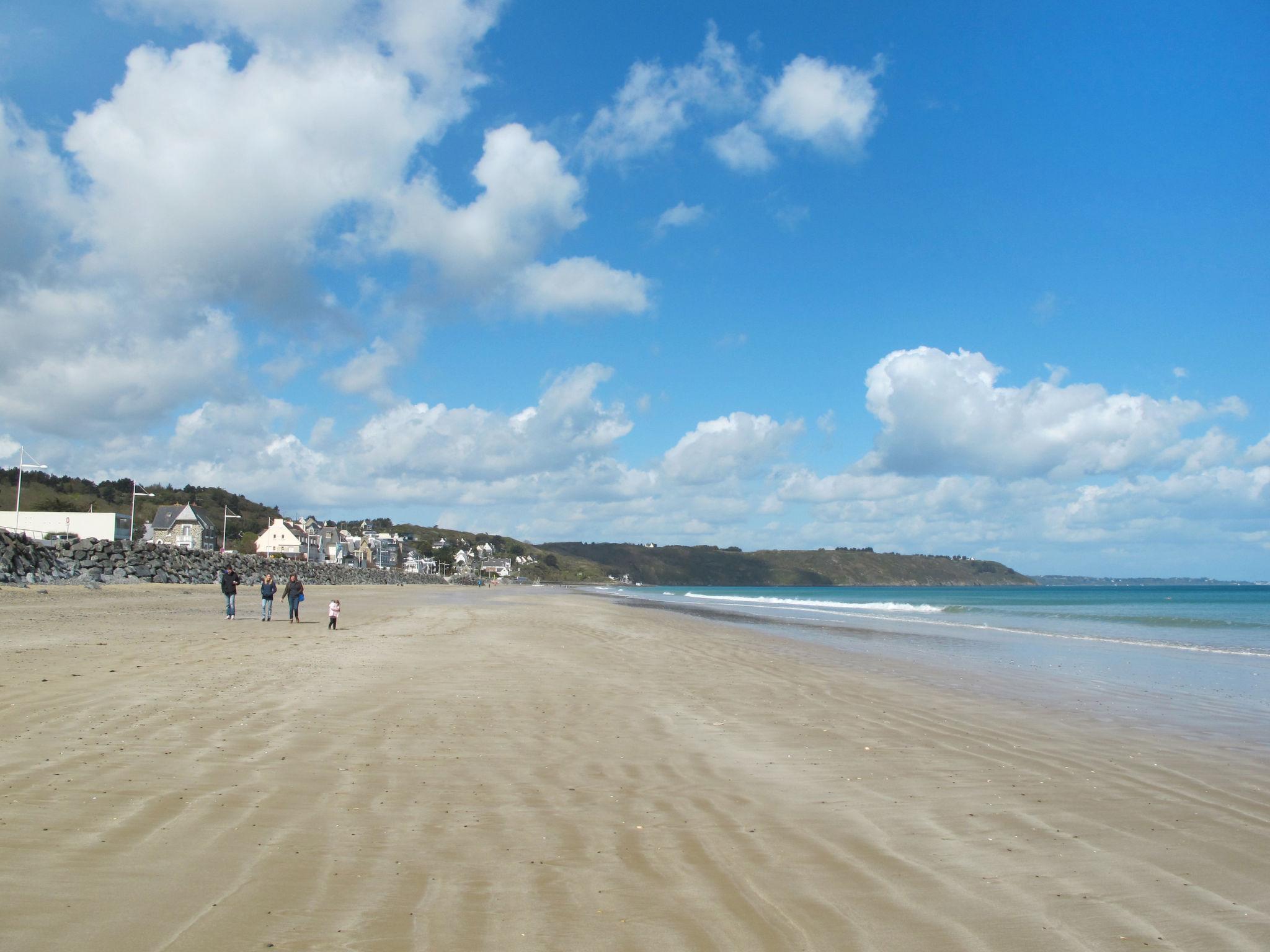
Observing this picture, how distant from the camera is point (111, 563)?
50594 millimetres

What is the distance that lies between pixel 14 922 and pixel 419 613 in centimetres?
3348

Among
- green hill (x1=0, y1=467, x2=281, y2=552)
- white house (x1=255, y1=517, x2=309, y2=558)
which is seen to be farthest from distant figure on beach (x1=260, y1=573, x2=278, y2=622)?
white house (x1=255, y1=517, x2=309, y2=558)

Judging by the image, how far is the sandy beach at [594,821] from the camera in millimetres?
4469

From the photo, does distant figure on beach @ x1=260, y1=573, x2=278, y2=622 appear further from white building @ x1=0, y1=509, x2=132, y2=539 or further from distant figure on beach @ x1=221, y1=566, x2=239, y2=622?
white building @ x1=0, y1=509, x2=132, y2=539

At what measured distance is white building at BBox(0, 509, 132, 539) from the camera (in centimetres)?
6366

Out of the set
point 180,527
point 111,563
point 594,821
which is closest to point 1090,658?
point 594,821

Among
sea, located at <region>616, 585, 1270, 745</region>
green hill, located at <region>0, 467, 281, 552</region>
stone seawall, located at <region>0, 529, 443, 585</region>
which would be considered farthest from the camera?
green hill, located at <region>0, 467, 281, 552</region>

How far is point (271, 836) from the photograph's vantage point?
5.66 metres

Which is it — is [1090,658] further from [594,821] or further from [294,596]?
[294,596]

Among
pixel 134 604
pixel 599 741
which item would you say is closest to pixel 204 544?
pixel 134 604

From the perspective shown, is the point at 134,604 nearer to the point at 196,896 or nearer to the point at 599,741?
the point at 599,741

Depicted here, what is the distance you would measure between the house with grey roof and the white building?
42701 mm

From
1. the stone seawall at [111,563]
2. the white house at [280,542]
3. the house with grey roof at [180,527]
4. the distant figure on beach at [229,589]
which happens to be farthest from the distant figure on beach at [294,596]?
the white house at [280,542]

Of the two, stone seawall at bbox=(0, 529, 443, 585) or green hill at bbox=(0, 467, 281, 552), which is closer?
stone seawall at bbox=(0, 529, 443, 585)
